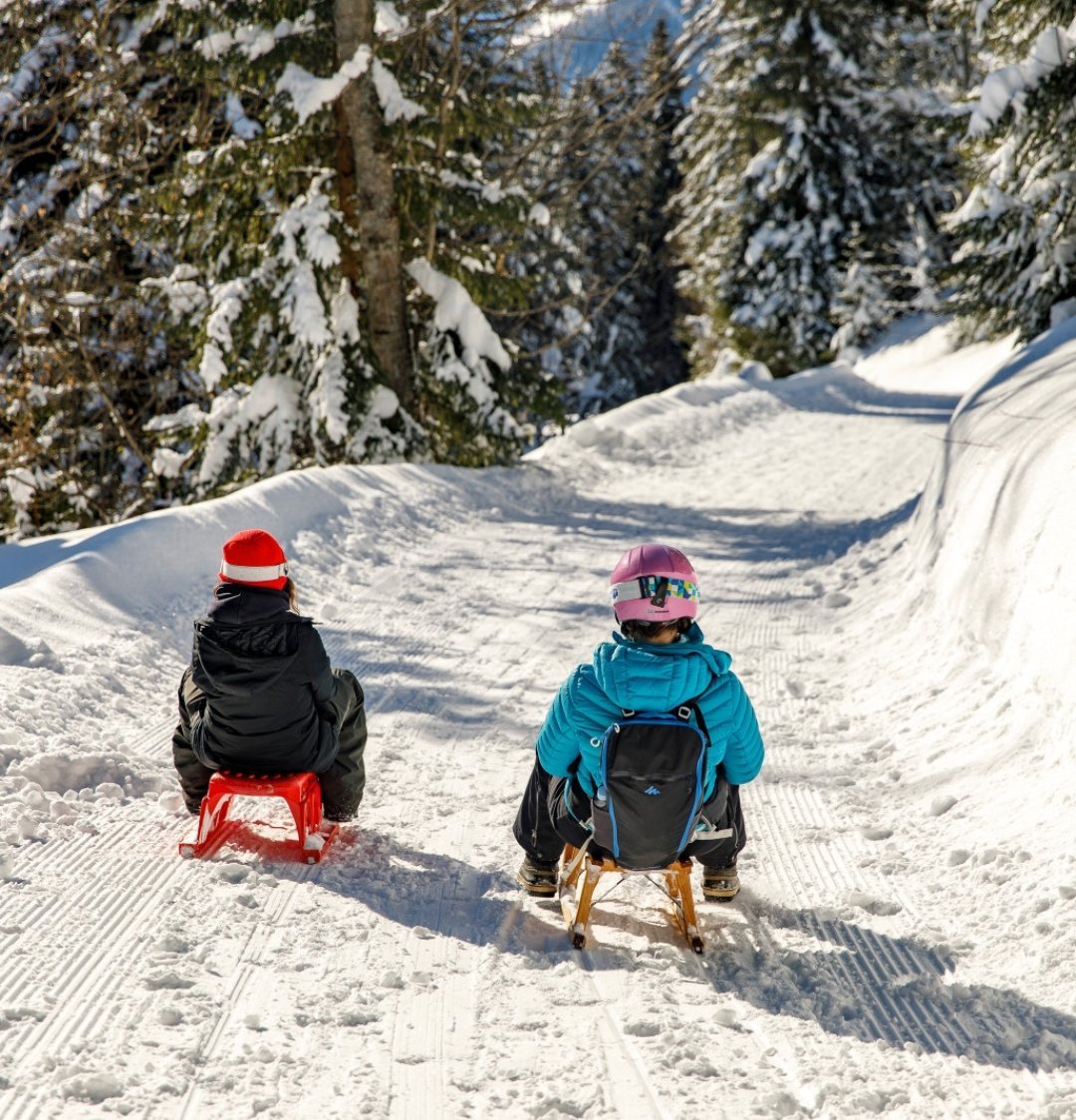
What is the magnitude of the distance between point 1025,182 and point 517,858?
1084 cm

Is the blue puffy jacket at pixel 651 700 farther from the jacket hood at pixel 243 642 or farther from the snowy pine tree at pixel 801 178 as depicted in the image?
the snowy pine tree at pixel 801 178

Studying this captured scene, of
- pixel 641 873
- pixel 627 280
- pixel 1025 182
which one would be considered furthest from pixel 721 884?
pixel 627 280

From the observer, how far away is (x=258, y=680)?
12.1 ft

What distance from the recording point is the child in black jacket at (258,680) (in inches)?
144

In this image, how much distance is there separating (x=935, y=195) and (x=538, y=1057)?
33.2 metres

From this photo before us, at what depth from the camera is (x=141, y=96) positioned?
506 inches

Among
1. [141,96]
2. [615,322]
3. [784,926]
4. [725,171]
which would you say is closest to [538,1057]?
[784,926]

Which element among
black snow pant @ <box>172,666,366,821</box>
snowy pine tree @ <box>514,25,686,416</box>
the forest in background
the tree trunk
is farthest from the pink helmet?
snowy pine tree @ <box>514,25,686,416</box>

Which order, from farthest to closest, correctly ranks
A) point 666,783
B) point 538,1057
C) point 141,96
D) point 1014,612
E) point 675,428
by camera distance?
point 675,428 < point 141,96 < point 1014,612 < point 666,783 < point 538,1057

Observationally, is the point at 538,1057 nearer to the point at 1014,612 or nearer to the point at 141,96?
the point at 1014,612

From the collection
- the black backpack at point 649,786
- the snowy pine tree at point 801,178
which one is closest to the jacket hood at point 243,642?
the black backpack at point 649,786

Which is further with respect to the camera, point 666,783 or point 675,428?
point 675,428

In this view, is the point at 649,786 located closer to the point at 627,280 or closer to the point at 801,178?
the point at 627,280

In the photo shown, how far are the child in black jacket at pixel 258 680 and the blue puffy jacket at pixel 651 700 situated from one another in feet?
2.91
